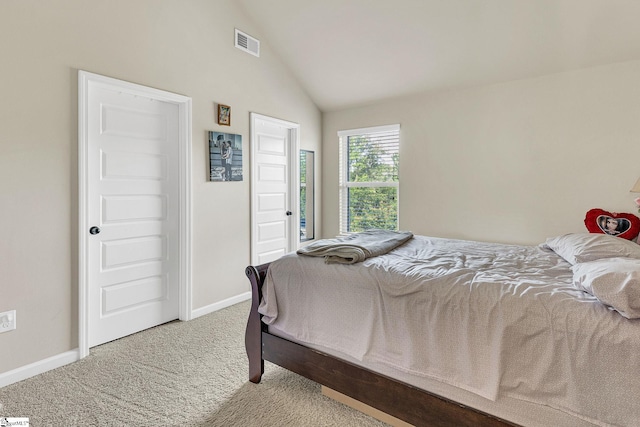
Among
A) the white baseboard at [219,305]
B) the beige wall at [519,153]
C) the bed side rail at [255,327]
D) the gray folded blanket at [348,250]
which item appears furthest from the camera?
the white baseboard at [219,305]

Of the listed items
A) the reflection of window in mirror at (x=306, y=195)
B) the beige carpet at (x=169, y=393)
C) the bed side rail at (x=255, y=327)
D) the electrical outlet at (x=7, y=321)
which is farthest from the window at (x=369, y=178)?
the electrical outlet at (x=7, y=321)

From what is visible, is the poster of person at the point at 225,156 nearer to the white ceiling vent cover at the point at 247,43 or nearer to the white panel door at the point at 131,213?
the white panel door at the point at 131,213

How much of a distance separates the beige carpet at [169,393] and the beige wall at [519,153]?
260cm

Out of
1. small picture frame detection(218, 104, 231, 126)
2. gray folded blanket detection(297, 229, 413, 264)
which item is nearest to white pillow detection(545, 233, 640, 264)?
gray folded blanket detection(297, 229, 413, 264)

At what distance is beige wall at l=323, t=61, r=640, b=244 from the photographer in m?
3.06

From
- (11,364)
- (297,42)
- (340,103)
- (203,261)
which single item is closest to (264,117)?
(297,42)

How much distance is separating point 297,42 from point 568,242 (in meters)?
3.21

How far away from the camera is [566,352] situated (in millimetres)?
1249

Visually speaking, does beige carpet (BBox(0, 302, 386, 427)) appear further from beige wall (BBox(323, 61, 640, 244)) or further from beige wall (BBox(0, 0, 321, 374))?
beige wall (BBox(323, 61, 640, 244))

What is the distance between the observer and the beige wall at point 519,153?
120 inches

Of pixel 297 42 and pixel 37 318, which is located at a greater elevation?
pixel 297 42

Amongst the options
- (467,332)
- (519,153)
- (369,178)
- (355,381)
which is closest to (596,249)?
(467,332)

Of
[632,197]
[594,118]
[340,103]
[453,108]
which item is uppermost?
[340,103]

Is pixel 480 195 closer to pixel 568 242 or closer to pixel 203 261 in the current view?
pixel 568 242
